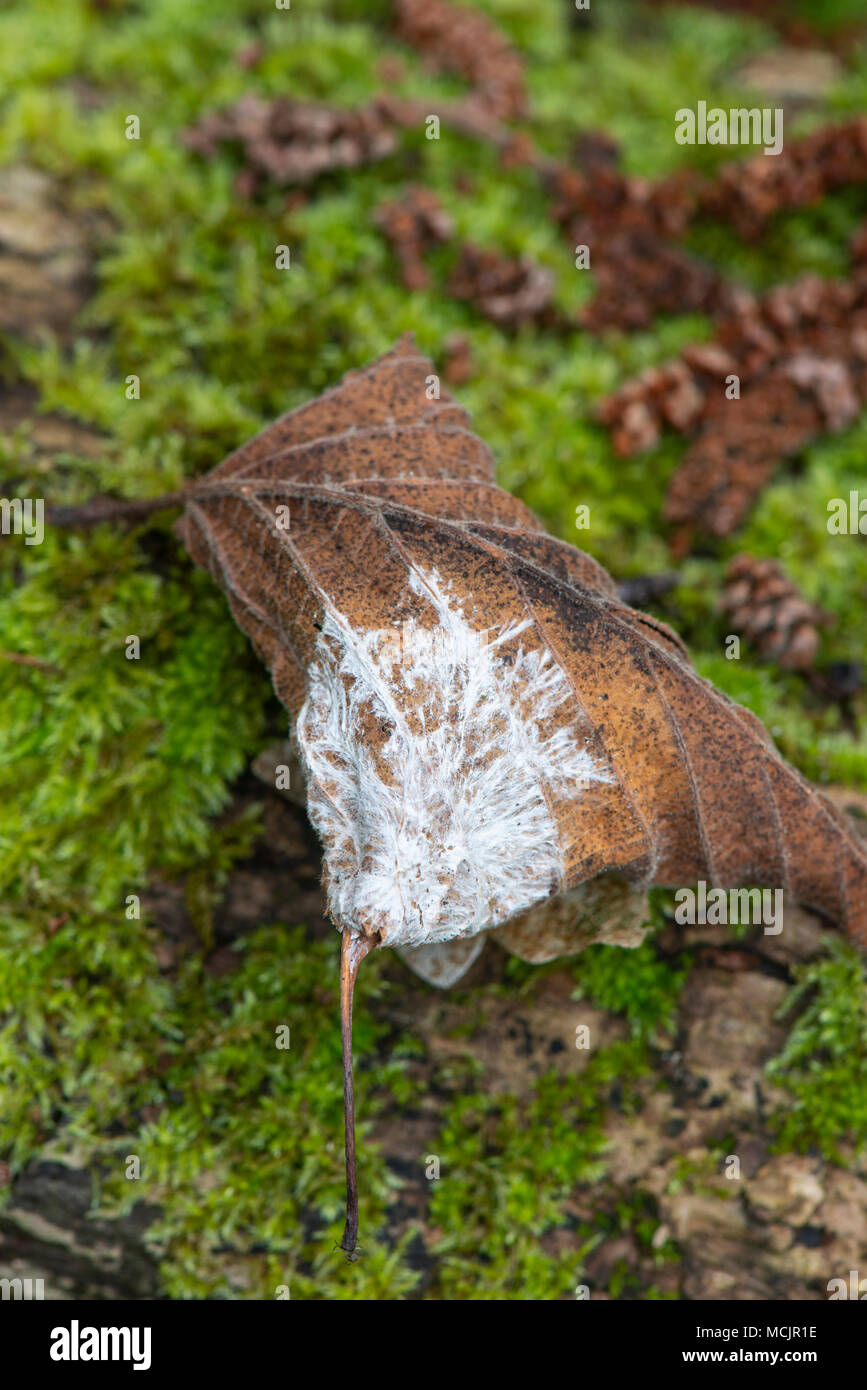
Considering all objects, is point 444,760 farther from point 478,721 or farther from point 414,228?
point 414,228

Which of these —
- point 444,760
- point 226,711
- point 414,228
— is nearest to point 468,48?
point 414,228

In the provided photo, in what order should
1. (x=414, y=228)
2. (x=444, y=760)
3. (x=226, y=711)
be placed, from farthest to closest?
(x=414, y=228)
(x=226, y=711)
(x=444, y=760)

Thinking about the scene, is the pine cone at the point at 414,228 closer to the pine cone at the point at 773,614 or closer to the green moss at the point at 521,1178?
the pine cone at the point at 773,614

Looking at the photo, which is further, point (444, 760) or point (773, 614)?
point (773, 614)

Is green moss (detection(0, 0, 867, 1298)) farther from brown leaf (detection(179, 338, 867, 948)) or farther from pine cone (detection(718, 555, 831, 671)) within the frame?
brown leaf (detection(179, 338, 867, 948))

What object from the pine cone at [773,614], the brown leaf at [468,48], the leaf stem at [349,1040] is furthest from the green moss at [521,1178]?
Answer: the brown leaf at [468,48]

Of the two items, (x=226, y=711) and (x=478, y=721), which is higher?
(x=226, y=711)

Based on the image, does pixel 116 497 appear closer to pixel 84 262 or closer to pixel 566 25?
pixel 84 262
